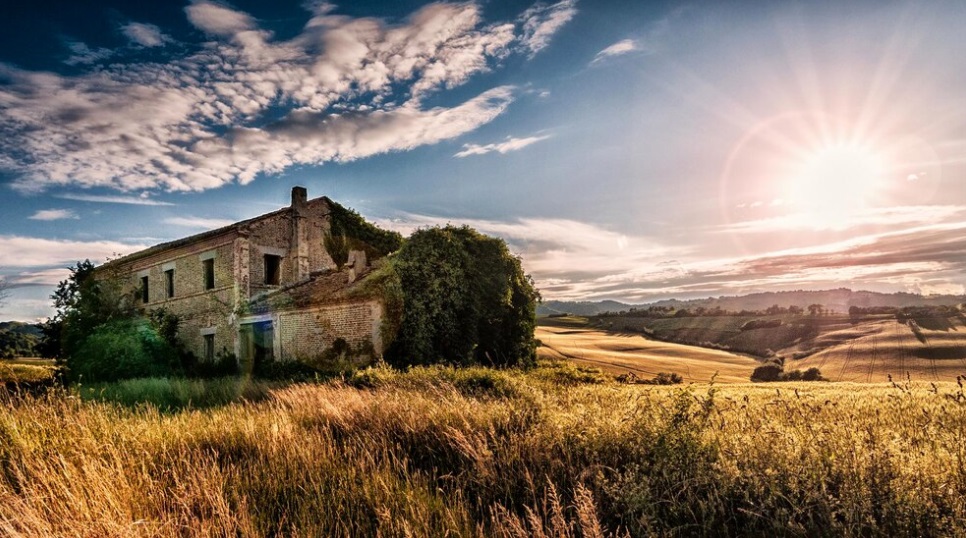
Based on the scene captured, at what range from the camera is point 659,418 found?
225 inches

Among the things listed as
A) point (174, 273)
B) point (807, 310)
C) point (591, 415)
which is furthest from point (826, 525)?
point (807, 310)

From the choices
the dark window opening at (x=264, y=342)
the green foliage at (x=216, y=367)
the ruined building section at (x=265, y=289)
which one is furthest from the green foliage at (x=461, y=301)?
the green foliage at (x=216, y=367)

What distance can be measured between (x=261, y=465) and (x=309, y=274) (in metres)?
21.3

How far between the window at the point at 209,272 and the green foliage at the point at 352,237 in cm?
558

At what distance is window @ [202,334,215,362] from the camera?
25406 mm

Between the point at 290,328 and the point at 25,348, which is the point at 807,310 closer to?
the point at 290,328

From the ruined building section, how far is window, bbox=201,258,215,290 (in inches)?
2.0

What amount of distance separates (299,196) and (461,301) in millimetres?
11403

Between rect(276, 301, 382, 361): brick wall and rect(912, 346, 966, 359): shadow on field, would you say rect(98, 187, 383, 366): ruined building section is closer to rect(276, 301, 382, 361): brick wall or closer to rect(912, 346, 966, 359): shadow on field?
rect(276, 301, 382, 361): brick wall

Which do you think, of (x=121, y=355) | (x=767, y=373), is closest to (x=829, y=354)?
(x=767, y=373)

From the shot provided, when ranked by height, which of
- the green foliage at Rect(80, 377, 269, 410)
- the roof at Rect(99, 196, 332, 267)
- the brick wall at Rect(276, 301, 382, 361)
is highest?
the roof at Rect(99, 196, 332, 267)

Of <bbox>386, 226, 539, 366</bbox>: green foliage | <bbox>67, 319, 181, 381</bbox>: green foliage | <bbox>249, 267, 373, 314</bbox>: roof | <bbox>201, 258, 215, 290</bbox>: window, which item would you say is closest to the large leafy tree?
<bbox>67, 319, 181, 381</bbox>: green foliage

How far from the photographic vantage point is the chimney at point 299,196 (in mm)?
26641

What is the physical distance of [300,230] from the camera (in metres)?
26.7
